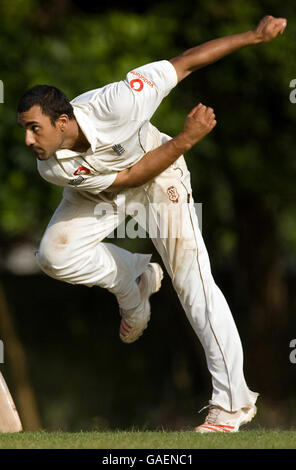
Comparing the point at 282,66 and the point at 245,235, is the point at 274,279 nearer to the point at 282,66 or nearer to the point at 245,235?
the point at 245,235

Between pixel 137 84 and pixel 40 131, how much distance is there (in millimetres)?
701

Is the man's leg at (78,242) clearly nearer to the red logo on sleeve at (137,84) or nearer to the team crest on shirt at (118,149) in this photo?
the team crest on shirt at (118,149)

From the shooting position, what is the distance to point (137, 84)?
6000 mm

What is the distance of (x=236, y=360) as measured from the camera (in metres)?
6.13

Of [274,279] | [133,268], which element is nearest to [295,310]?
[274,279]

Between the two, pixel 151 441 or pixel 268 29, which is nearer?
pixel 151 441

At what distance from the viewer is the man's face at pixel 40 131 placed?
18.8 feet

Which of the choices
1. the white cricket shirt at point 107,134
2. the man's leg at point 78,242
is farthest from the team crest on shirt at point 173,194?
the man's leg at point 78,242

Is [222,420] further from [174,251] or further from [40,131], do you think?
[40,131]

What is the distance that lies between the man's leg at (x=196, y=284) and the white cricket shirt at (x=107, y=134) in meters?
0.33

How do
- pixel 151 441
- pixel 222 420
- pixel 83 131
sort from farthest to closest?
pixel 222 420 → pixel 83 131 → pixel 151 441

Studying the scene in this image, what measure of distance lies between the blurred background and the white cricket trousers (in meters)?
2.03

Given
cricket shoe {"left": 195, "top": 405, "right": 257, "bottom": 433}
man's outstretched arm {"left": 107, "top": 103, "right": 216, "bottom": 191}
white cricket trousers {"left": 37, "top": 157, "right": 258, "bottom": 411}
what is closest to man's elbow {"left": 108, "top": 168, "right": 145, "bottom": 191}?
man's outstretched arm {"left": 107, "top": 103, "right": 216, "bottom": 191}

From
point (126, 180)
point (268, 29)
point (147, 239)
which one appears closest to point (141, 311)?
point (126, 180)
